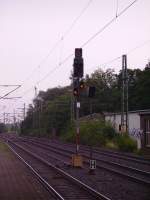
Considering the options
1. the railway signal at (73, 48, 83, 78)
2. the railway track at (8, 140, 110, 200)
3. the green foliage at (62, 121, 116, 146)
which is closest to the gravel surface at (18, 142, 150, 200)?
the railway track at (8, 140, 110, 200)

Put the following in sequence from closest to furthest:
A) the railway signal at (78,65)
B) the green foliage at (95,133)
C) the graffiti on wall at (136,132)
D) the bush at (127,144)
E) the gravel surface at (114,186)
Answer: the gravel surface at (114,186) < the railway signal at (78,65) < the bush at (127,144) < the graffiti on wall at (136,132) < the green foliage at (95,133)

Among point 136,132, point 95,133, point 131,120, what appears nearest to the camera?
point 136,132

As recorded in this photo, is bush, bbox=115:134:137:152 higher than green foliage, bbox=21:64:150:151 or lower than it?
lower

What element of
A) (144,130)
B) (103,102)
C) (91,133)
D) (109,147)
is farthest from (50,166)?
(103,102)

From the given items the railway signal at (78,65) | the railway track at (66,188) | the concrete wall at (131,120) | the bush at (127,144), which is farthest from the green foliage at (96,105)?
the railway track at (66,188)

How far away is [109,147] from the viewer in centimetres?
5712

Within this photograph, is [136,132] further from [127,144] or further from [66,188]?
[66,188]

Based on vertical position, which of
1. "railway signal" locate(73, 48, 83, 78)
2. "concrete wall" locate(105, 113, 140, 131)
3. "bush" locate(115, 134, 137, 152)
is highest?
"railway signal" locate(73, 48, 83, 78)

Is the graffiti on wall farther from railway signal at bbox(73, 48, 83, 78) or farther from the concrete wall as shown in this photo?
railway signal at bbox(73, 48, 83, 78)

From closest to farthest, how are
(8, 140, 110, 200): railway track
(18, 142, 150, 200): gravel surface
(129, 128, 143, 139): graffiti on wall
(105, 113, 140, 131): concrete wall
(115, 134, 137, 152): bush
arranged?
1. (8, 140, 110, 200): railway track
2. (18, 142, 150, 200): gravel surface
3. (115, 134, 137, 152): bush
4. (129, 128, 143, 139): graffiti on wall
5. (105, 113, 140, 131): concrete wall

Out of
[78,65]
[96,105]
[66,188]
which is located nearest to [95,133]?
[78,65]

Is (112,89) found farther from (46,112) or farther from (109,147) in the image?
(109,147)

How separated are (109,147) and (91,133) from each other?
372 inches

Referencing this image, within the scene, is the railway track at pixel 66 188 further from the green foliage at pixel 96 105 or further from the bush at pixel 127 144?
the green foliage at pixel 96 105
